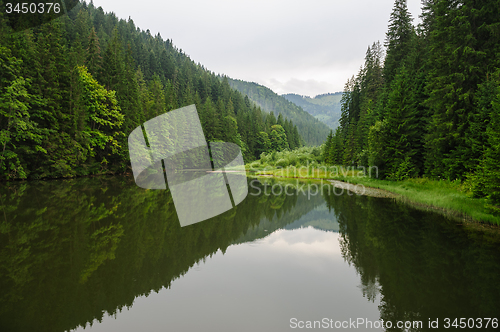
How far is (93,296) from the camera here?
522cm

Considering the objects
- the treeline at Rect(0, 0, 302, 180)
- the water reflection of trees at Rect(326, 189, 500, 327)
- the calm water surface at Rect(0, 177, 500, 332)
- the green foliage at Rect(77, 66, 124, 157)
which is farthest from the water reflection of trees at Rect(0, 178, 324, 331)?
the green foliage at Rect(77, 66, 124, 157)

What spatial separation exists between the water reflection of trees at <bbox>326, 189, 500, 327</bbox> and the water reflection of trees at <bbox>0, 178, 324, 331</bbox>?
4.06 metres

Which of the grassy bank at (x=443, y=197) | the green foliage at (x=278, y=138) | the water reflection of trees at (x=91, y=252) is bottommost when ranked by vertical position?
the grassy bank at (x=443, y=197)

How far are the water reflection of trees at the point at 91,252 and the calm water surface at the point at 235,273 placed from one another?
0.10 ft

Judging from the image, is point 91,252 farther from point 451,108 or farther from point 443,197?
point 451,108

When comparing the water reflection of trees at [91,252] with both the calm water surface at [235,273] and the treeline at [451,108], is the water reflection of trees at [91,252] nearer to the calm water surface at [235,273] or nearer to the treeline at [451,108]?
the calm water surface at [235,273]

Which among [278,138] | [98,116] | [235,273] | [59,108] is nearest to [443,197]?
[235,273]

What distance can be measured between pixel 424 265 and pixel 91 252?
878 centimetres

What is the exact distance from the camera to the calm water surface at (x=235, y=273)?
476 cm

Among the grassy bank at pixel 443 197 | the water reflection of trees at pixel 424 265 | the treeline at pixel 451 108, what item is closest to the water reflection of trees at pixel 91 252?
the water reflection of trees at pixel 424 265

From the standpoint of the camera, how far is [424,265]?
7129 millimetres

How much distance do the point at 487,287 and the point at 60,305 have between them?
27.3ft

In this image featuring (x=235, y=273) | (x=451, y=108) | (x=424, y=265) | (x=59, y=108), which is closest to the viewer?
(x=235, y=273)

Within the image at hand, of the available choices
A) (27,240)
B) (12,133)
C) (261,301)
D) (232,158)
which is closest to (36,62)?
(12,133)
